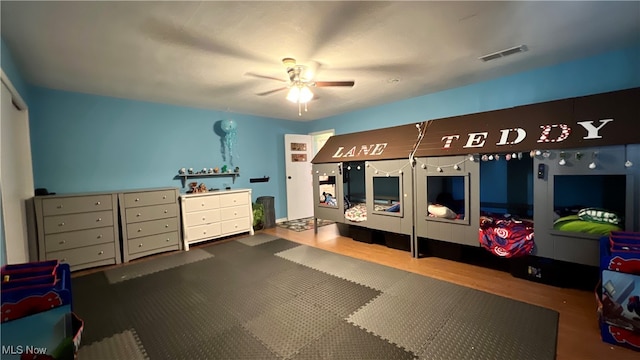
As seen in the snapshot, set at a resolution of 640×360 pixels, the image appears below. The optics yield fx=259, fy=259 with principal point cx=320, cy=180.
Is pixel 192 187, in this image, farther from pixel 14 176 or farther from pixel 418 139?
pixel 418 139

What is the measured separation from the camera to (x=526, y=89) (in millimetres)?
3203

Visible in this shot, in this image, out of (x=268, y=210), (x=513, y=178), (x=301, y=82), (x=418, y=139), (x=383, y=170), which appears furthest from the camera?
(x=268, y=210)

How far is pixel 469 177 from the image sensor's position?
9.12 feet

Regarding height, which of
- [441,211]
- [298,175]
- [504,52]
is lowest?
[441,211]

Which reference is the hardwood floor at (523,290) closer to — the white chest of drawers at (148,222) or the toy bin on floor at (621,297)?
the toy bin on floor at (621,297)

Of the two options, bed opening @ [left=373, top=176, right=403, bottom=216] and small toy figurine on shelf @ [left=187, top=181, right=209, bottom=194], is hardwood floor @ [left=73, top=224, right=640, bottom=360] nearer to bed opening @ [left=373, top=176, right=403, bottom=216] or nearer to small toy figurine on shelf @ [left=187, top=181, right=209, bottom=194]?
bed opening @ [left=373, top=176, right=403, bottom=216]

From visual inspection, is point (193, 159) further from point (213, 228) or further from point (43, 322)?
point (43, 322)

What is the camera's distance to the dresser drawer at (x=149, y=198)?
3439mm

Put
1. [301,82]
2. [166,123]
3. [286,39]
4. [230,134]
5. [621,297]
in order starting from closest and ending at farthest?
[621,297] → [286,39] → [301,82] → [166,123] → [230,134]

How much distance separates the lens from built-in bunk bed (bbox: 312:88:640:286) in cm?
216

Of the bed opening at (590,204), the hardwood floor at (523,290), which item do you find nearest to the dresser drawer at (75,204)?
the hardwood floor at (523,290)

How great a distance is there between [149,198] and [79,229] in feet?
2.58

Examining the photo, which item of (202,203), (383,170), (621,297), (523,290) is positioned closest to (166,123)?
(202,203)

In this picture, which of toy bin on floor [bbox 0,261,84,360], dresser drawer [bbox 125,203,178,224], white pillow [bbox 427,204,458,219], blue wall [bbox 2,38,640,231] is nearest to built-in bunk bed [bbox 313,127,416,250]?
white pillow [bbox 427,204,458,219]
